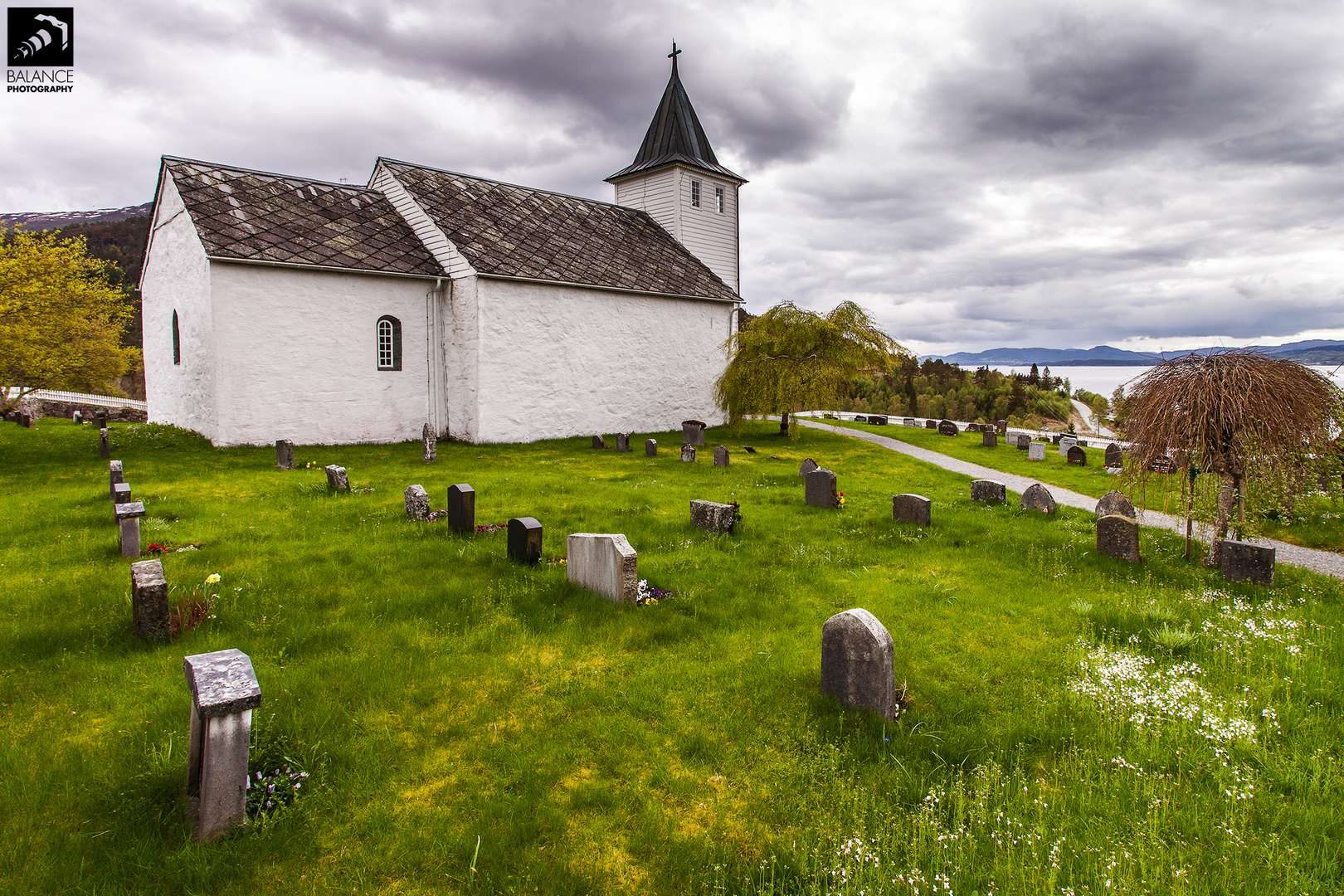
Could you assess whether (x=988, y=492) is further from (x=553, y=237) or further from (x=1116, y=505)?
(x=553, y=237)

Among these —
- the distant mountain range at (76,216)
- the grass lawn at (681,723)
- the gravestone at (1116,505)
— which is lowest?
the grass lawn at (681,723)

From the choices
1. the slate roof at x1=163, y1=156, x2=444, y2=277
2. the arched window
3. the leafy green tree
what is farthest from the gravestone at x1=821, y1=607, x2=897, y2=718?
the arched window

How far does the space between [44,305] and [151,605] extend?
46.0ft

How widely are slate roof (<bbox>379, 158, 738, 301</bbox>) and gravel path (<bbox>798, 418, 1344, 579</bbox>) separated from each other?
9.31m

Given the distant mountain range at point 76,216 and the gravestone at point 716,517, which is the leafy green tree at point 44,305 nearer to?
the gravestone at point 716,517

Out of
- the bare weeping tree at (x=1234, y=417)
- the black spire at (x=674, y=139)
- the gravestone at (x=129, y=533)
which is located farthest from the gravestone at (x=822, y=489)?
the black spire at (x=674, y=139)

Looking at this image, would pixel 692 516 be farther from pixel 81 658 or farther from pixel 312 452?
pixel 312 452

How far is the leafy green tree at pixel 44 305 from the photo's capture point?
1395 centimetres

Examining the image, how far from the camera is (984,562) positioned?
787 cm

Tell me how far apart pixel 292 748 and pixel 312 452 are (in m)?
14.7

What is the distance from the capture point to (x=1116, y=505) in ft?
31.4

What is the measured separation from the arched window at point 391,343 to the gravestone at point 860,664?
17720mm

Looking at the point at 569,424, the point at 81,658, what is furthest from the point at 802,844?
the point at 569,424

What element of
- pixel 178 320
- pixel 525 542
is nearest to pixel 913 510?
pixel 525 542
